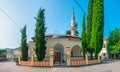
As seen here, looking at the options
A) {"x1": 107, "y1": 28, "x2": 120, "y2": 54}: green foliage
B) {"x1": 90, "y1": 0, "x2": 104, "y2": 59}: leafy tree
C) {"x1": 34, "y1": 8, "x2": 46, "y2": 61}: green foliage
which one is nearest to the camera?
{"x1": 34, "y1": 8, "x2": 46, "y2": 61}: green foliage

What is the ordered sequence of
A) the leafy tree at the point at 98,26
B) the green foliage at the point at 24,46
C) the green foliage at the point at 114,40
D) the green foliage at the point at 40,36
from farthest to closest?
1. the green foliage at the point at 114,40
2. the green foliage at the point at 24,46
3. the leafy tree at the point at 98,26
4. the green foliage at the point at 40,36

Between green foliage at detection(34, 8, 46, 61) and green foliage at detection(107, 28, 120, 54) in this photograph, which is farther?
green foliage at detection(107, 28, 120, 54)

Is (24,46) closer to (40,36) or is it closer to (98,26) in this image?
(40,36)

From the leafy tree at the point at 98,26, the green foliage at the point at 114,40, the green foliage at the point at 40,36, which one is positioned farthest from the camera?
the green foliage at the point at 114,40

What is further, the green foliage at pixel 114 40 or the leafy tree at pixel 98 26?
the green foliage at pixel 114 40

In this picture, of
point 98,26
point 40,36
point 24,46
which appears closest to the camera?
point 40,36

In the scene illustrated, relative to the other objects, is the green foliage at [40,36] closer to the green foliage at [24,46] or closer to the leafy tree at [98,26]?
the green foliage at [24,46]

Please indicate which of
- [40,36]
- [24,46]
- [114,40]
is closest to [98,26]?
[40,36]

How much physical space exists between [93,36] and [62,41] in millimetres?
5768

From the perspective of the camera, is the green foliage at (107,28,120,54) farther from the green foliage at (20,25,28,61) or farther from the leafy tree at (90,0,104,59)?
the green foliage at (20,25,28,61)

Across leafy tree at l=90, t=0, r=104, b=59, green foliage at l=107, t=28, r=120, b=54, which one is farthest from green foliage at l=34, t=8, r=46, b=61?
green foliage at l=107, t=28, r=120, b=54

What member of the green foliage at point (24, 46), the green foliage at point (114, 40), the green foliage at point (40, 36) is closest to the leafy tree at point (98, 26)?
the green foliage at point (40, 36)

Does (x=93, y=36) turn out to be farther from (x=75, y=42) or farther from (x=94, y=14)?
(x=75, y=42)

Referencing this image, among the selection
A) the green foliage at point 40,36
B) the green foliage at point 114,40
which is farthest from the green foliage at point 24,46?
the green foliage at point 114,40
